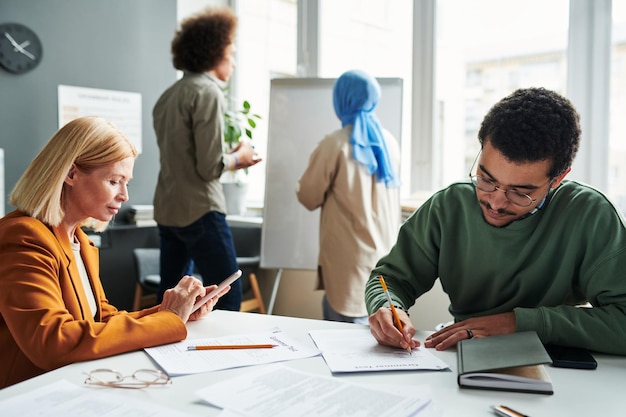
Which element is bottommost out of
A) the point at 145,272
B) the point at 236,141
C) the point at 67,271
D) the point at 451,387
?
the point at 145,272

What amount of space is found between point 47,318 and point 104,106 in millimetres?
2854

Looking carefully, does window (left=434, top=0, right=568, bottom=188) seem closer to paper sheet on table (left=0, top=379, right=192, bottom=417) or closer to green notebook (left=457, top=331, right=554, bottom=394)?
green notebook (left=457, top=331, right=554, bottom=394)

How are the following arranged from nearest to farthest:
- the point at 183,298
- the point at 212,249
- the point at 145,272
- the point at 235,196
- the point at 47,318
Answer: the point at 47,318, the point at 183,298, the point at 212,249, the point at 145,272, the point at 235,196

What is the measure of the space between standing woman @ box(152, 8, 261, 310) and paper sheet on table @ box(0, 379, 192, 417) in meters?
1.70

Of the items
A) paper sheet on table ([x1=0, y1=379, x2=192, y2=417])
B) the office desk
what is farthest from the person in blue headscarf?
paper sheet on table ([x1=0, y1=379, x2=192, y2=417])

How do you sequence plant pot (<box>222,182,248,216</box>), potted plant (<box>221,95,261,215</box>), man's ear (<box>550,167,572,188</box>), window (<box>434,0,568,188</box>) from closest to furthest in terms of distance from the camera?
man's ear (<box>550,167,572,188</box>)
window (<box>434,0,568,188</box>)
potted plant (<box>221,95,261,215</box>)
plant pot (<box>222,182,248,216</box>)

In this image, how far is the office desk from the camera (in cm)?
100

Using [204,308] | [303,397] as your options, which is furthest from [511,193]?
[204,308]

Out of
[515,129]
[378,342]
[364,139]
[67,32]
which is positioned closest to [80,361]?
[378,342]

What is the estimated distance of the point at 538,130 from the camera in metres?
1.33

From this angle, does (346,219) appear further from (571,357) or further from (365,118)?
(571,357)

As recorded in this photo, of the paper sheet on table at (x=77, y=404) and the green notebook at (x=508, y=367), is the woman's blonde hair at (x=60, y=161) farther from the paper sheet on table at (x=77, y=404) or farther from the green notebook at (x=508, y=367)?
the green notebook at (x=508, y=367)

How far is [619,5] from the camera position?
276 centimetres

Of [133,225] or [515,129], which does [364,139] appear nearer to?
[515,129]
